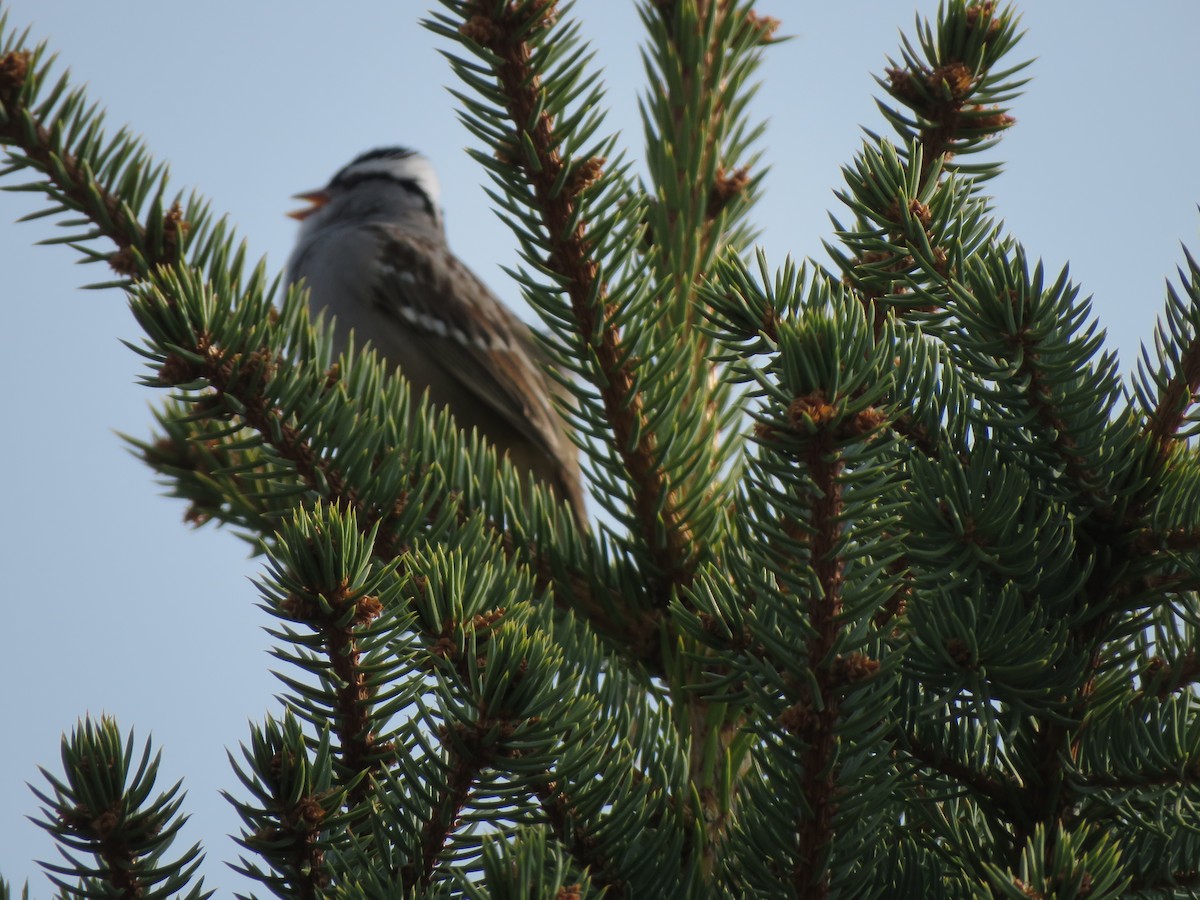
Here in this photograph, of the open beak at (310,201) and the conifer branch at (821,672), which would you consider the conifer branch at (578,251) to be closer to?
the conifer branch at (821,672)

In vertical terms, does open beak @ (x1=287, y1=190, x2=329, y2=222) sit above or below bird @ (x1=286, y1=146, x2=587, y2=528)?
above

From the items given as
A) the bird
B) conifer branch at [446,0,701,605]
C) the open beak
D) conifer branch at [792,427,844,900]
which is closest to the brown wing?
the bird

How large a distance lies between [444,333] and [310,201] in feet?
6.15

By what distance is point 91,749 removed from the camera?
40.7 inches

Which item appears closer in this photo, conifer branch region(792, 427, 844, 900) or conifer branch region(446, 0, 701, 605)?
conifer branch region(792, 427, 844, 900)

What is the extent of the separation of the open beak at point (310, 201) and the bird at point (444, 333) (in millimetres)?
885

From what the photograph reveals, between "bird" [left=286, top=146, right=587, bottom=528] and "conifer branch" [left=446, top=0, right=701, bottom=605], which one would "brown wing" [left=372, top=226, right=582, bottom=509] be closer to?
"bird" [left=286, top=146, right=587, bottom=528]

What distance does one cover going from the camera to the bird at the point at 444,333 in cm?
455

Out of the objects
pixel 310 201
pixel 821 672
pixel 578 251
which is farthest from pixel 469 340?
pixel 821 672

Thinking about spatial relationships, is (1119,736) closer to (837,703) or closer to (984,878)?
(984,878)

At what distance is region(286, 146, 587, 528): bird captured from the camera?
4.55 metres

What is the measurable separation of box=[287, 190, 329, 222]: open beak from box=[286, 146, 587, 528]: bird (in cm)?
88

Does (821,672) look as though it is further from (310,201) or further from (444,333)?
(310,201)

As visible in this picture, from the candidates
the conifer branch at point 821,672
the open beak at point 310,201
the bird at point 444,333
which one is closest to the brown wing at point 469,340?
the bird at point 444,333
